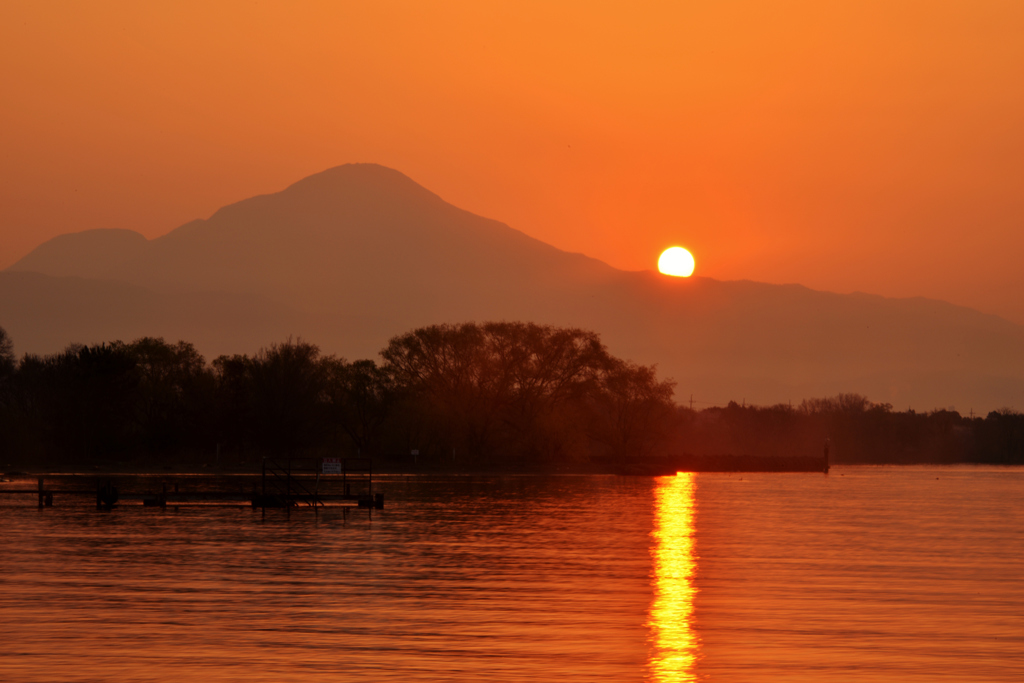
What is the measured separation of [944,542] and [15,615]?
43074 mm

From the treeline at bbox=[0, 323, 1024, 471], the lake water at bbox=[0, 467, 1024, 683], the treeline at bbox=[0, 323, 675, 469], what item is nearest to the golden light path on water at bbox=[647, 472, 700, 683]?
the lake water at bbox=[0, 467, 1024, 683]

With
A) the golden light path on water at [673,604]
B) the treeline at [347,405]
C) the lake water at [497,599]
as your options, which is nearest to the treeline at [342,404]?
the treeline at [347,405]

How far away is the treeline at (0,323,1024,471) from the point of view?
5054 inches

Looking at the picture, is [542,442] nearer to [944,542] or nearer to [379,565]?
[944,542]

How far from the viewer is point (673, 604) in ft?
105

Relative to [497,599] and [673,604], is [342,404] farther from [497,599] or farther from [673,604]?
[673,604]

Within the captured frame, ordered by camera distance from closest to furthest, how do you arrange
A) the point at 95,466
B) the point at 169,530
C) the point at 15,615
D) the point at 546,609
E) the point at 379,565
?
the point at 15,615
the point at 546,609
the point at 379,565
the point at 169,530
the point at 95,466

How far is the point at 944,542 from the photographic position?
55562 mm

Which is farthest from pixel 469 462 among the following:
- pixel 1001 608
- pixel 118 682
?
pixel 118 682

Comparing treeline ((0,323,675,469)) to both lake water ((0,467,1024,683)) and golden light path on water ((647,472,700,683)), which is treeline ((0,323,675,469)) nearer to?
lake water ((0,467,1024,683))

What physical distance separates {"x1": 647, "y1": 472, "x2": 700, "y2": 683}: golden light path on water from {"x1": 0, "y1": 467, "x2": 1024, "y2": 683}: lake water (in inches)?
4.2

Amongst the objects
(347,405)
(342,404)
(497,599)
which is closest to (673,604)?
(497,599)

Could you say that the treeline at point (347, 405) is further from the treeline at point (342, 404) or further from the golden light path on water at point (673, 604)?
the golden light path on water at point (673, 604)

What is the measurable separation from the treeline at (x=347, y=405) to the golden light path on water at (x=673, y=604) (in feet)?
227
